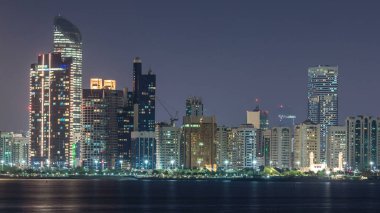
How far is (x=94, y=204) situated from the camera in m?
153

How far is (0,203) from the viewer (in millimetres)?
154000

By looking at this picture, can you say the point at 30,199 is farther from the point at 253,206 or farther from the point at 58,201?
the point at 253,206

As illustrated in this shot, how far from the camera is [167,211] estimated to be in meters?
139

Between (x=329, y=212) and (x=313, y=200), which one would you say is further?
(x=313, y=200)

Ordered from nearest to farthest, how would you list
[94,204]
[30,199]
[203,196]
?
1. [94,204]
2. [30,199]
3. [203,196]

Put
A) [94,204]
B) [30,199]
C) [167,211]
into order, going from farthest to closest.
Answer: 1. [30,199]
2. [94,204]
3. [167,211]

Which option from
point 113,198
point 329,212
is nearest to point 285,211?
point 329,212

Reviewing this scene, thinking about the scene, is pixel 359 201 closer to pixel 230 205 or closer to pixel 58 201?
pixel 230 205

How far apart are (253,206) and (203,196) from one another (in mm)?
33631

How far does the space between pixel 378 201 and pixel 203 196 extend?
31755 millimetres

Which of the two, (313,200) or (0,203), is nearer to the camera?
(0,203)

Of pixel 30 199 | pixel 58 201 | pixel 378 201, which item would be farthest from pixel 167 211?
pixel 378 201

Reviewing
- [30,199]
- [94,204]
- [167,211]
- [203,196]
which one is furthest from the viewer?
[203,196]

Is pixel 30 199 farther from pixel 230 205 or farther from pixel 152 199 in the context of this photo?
pixel 230 205
